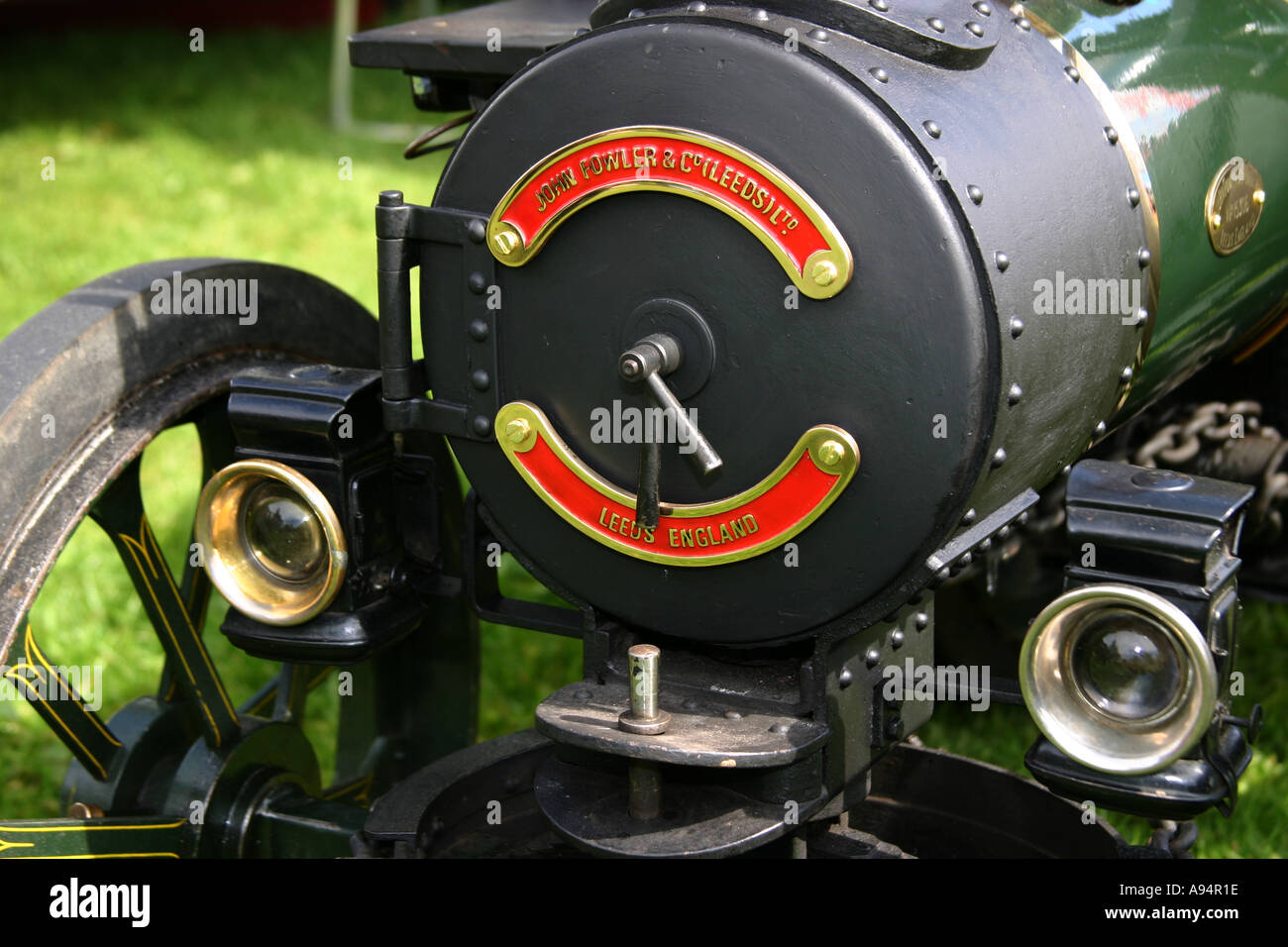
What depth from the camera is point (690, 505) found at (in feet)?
6.12

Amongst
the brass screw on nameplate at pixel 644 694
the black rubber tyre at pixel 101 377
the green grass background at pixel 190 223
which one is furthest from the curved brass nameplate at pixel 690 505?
the green grass background at pixel 190 223

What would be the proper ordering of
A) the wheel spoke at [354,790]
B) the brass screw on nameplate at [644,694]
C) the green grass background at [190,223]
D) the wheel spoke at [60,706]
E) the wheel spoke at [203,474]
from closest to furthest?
the brass screw on nameplate at [644,694] → the wheel spoke at [60,706] → the wheel spoke at [203,474] → the wheel spoke at [354,790] → the green grass background at [190,223]

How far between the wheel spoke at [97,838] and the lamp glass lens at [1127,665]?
1.35m

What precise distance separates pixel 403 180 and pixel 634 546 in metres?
5.79

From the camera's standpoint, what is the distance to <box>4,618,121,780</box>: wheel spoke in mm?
2246

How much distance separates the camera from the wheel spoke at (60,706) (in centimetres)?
225

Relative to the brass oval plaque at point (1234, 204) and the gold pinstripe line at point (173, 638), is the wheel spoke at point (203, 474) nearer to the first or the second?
the gold pinstripe line at point (173, 638)

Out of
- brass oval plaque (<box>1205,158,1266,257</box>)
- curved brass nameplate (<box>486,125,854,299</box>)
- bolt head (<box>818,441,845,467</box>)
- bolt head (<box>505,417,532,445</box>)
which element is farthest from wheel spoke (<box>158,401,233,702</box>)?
brass oval plaque (<box>1205,158,1266,257</box>)

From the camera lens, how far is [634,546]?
1.91 metres

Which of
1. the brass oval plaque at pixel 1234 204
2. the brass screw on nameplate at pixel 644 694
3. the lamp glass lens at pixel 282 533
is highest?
the brass oval plaque at pixel 1234 204

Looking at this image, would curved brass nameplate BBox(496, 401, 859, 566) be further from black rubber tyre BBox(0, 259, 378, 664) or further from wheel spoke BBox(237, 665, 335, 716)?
wheel spoke BBox(237, 665, 335, 716)

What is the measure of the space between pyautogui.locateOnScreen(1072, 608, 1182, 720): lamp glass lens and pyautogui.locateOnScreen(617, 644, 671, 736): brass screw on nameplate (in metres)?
0.46

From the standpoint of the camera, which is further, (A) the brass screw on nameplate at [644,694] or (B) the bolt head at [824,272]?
(A) the brass screw on nameplate at [644,694]

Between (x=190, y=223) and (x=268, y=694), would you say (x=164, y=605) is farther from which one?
Result: (x=190, y=223)
